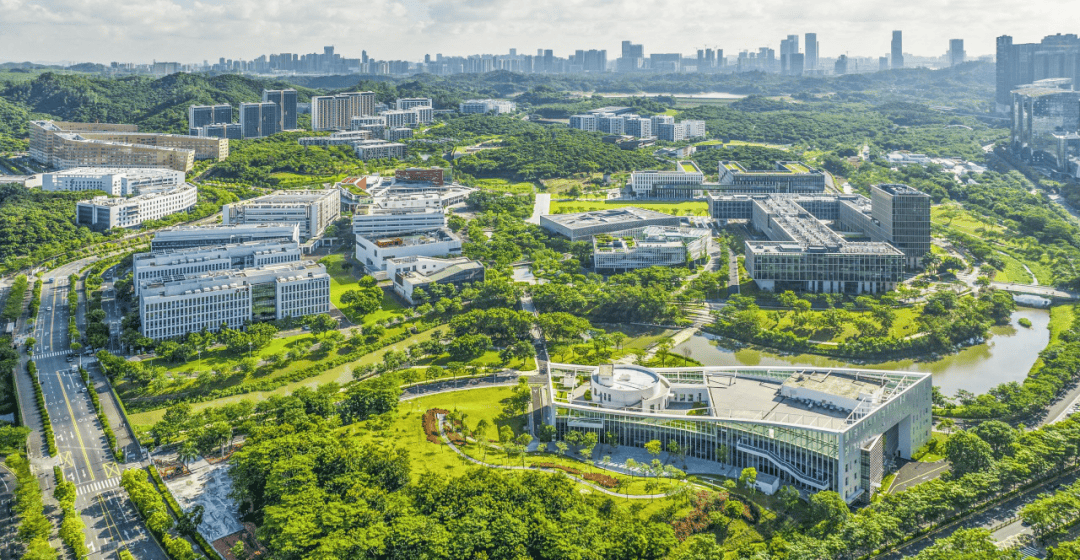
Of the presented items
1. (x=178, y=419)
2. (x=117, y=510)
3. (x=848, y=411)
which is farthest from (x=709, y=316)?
(x=117, y=510)

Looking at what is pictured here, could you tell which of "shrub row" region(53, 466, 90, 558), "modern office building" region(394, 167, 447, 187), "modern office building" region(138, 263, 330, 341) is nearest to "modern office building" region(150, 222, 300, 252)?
"modern office building" region(138, 263, 330, 341)

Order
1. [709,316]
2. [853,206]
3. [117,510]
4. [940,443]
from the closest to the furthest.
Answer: [117,510] < [940,443] < [709,316] < [853,206]

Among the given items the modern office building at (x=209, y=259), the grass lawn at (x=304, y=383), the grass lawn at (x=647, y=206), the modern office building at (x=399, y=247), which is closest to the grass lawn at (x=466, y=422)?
the grass lawn at (x=304, y=383)

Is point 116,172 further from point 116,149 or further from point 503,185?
point 503,185

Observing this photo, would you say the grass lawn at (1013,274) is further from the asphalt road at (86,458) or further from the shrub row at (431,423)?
the asphalt road at (86,458)

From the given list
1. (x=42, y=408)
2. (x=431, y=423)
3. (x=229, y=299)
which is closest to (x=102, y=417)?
(x=42, y=408)

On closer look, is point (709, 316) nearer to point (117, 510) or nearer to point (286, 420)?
point (286, 420)
